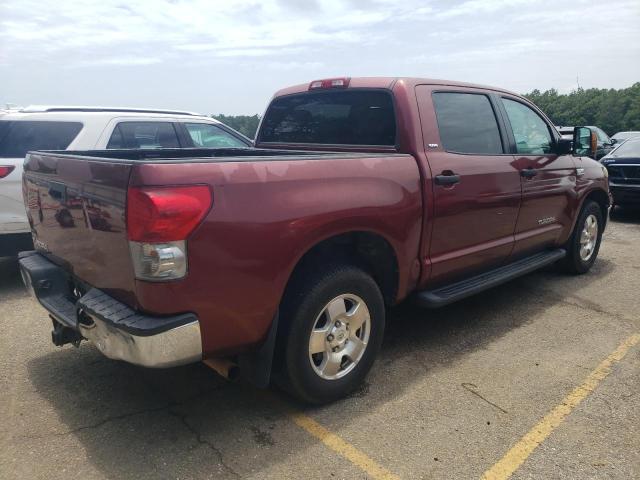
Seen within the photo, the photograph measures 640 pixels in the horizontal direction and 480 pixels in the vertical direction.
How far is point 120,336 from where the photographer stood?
234 centimetres

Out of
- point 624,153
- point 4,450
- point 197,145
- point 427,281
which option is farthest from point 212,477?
point 624,153

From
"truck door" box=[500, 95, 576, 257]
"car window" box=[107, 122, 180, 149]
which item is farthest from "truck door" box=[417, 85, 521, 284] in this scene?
"car window" box=[107, 122, 180, 149]

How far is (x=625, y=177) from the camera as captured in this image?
902 centimetres

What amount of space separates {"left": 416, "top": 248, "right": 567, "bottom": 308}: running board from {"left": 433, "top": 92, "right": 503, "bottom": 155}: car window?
38.1 inches

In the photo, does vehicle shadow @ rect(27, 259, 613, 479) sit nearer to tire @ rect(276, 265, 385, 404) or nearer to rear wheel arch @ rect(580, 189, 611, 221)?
tire @ rect(276, 265, 385, 404)

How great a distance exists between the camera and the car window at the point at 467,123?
3.74m

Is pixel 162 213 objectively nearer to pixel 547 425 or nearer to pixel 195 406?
pixel 195 406

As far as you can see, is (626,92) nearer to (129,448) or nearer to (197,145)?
(197,145)

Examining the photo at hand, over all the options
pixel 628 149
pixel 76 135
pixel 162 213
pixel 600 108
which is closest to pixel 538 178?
pixel 162 213

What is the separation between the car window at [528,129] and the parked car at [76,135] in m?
3.32

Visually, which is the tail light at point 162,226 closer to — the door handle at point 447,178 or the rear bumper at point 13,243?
the door handle at point 447,178

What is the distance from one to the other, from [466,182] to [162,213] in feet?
7.39

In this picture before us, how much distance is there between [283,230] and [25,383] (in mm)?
2045

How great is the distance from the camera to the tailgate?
2.38 metres
